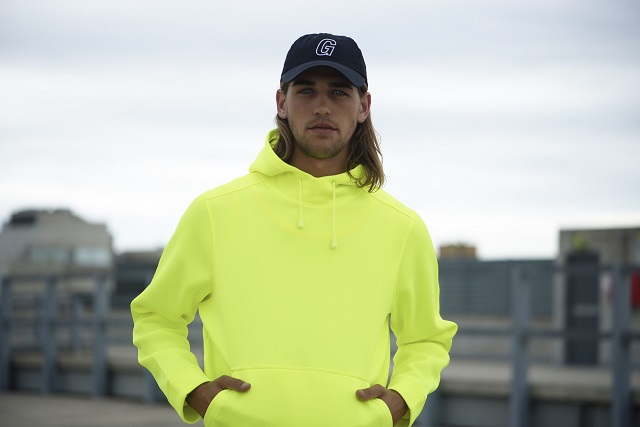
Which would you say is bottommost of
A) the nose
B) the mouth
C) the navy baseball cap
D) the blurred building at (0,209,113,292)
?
the blurred building at (0,209,113,292)

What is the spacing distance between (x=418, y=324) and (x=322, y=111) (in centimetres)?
60

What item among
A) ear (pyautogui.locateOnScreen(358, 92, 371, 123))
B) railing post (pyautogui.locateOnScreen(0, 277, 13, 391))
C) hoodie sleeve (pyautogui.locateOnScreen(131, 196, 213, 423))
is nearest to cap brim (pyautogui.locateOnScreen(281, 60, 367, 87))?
ear (pyautogui.locateOnScreen(358, 92, 371, 123))

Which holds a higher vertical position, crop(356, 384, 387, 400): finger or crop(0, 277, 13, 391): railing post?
crop(356, 384, 387, 400): finger

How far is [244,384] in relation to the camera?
2.44 m

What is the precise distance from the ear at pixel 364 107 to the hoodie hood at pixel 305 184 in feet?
0.43

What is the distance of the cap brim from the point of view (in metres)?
2.55

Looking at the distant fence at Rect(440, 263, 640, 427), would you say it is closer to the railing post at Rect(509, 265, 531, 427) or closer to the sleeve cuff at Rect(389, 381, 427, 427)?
the railing post at Rect(509, 265, 531, 427)

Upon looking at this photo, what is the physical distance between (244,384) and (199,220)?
0.42m

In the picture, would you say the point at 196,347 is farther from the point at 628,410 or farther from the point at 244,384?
the point at 244,384

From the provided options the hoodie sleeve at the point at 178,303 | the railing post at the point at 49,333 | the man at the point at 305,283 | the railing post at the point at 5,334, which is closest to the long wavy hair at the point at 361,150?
the man at the point at 305,283

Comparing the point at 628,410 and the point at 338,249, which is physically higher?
the point at 338,249

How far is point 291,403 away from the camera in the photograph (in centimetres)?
244

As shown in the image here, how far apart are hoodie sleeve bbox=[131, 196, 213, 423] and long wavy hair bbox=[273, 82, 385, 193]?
250 mm

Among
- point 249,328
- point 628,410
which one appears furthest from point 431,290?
point 628,410
